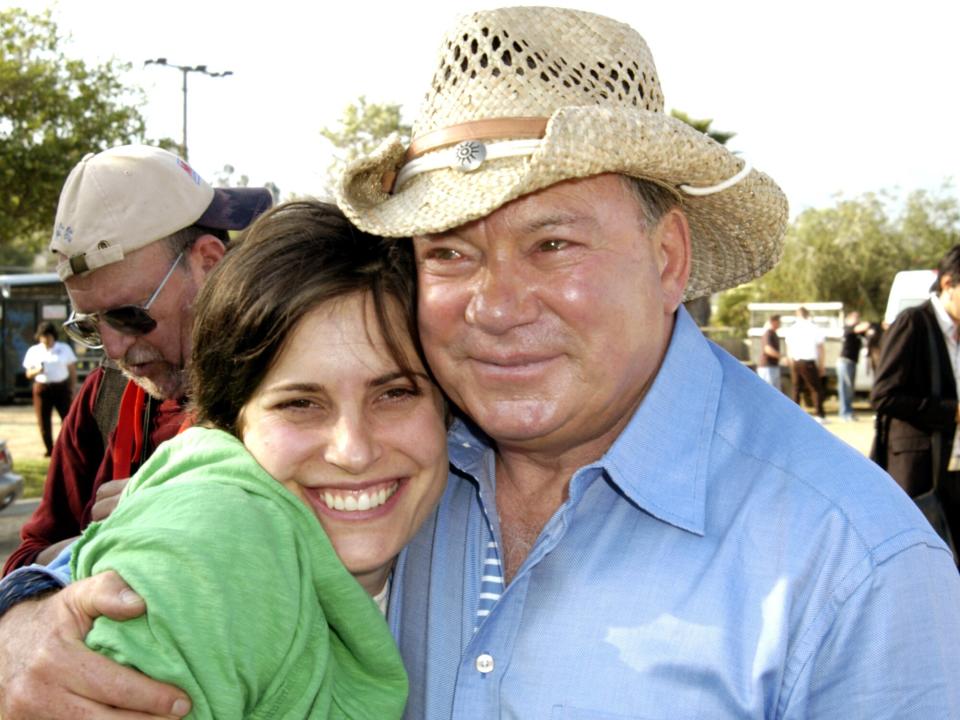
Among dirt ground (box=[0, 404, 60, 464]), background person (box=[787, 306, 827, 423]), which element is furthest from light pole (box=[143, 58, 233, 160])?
background person (box=[787, 306, 827, 423])

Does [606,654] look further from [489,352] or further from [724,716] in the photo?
[489,352]

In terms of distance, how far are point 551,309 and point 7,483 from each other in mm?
8691

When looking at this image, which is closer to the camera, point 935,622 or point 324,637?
point 935,622

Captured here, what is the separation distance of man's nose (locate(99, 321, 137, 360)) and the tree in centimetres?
1336

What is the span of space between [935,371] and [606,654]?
4122 mm

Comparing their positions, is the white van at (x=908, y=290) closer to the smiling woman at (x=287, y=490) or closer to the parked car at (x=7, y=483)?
the parked car at (x=7, y=483)

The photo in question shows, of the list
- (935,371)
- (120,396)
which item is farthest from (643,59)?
(935,371)

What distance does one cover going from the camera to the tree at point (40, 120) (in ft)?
49.8

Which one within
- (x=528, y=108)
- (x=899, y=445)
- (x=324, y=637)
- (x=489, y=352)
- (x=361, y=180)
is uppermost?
(x=528, y=108)

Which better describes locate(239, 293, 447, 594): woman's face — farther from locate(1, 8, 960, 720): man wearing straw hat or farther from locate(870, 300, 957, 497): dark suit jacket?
locate(870, 300, 957, 497): dark suit jacket

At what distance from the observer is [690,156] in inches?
73.3

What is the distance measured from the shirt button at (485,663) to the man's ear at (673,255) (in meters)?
0.77

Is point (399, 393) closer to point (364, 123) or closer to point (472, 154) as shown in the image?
point (472, 154)

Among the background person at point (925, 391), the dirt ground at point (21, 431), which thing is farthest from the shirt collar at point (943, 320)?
the dirt ground at point (21, 431)
